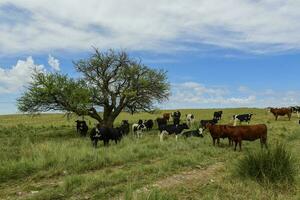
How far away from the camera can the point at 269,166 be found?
448 inches

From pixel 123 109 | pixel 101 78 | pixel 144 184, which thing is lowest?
pixel 144 184

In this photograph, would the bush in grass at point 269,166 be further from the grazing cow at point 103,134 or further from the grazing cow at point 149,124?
the grazing cow at point 149,124

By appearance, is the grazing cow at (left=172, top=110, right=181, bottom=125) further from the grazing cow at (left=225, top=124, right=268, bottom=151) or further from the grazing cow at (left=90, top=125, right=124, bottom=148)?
the grazing cow at (left=225, top=124, right=268, bottom=151)

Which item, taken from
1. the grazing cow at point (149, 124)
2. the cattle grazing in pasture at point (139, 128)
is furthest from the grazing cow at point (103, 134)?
the grazing cow at point (149, 124)

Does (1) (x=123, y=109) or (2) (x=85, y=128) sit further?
(1) (x=123, y=109)

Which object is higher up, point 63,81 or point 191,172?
point 63,81

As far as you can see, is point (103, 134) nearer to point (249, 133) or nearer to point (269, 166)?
point (249, 133)

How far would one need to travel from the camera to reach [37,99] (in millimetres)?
32375

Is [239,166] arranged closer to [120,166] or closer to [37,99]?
[120,166]

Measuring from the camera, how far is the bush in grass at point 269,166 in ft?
Answer: 36.8

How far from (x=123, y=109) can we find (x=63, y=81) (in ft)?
22.4

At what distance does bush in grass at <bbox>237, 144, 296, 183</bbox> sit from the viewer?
36.8 feet

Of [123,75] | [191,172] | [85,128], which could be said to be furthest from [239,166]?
[123,75]

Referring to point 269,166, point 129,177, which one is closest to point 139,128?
point 129,177
